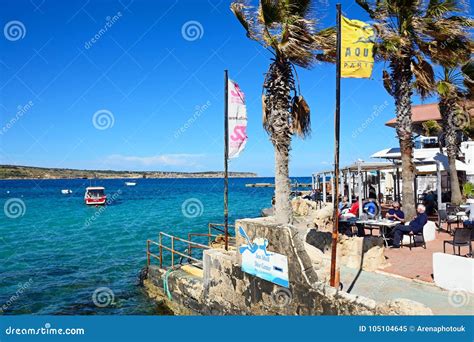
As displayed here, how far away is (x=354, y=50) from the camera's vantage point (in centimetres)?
679

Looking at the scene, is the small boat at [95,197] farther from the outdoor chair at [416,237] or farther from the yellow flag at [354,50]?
the yellow flag at [354,50]

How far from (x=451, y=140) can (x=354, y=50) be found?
13364mm

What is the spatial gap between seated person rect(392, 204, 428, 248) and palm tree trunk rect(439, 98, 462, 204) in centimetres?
749

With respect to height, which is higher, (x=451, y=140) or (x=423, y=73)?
(x=423, y=73)

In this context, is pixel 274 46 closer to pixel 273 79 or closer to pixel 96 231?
pixel 273 79

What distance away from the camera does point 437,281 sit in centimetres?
770

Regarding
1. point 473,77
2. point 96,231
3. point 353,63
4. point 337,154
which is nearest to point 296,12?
point 353,63

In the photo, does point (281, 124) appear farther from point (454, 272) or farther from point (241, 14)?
point (454, 272)

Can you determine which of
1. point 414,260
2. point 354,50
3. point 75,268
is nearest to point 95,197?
point 75,268

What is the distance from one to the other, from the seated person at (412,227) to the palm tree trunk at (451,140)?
24.6 ft

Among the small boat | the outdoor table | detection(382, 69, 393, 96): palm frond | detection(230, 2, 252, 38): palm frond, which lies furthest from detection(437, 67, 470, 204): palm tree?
the small boat

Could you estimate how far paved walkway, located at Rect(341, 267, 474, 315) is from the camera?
21.7 ft

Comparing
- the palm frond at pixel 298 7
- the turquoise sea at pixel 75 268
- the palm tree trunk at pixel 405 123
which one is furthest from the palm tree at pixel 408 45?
the turquoise sea at pixel 75 268

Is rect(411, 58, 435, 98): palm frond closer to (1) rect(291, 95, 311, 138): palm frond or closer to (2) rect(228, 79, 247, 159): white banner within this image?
(1) rect(291, 95, 311, 138): palm frond
